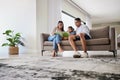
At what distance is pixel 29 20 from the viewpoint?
5102 mm

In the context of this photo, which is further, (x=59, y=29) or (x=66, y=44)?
(x=59, y=29)

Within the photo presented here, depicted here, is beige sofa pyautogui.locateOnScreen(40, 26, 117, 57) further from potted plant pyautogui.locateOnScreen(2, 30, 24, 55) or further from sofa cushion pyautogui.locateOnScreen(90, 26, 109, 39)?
potted plant pyautogui.locateOnScreen(2, 30, 24, 55)

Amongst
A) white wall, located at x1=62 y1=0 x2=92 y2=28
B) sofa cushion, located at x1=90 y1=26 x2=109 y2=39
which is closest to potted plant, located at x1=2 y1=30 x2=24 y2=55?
sofa cushion, located at x1=90 y1=26 x2=109 y2=39

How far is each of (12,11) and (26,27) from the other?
852 mm

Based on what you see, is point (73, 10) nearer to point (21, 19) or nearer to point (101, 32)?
point (21, 19)

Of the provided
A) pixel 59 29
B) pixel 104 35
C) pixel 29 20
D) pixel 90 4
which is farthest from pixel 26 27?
pixel 90 4

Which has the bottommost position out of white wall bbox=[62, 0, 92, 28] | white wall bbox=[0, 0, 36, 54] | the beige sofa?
the beige sofa

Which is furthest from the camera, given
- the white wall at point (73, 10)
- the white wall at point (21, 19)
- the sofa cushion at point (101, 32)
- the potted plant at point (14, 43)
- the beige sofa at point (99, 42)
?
the white wall at point (73, 10)

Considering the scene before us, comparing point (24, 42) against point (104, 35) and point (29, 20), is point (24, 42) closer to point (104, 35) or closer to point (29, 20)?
point (29, 20)

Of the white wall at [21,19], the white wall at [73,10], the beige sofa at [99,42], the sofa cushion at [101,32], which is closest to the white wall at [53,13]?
the white wall at [21,19]

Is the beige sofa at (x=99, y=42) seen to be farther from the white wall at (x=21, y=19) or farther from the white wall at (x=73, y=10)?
the white wall at (x=73, y=10)

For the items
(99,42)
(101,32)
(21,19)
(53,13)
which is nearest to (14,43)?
(21,19)

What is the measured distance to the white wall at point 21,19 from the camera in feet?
16.5

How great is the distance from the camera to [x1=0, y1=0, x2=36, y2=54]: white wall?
502 cm
